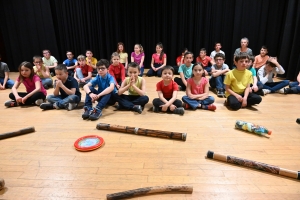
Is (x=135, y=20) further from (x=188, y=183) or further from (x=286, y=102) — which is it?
(x=188, y=183)

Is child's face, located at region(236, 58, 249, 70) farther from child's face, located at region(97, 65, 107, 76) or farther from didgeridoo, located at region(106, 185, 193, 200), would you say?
didgeridoo, located at region(106, 185, 193, 200)

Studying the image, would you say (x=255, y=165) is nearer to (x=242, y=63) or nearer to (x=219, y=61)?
(x=242, y=63)

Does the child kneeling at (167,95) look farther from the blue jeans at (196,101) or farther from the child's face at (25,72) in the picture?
the child's face at (25,72)

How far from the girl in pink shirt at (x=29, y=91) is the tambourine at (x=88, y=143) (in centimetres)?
174

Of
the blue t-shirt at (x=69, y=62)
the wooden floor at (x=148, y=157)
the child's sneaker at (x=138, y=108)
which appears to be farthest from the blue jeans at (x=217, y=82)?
the blue t-shirt at (x=69, y=62)

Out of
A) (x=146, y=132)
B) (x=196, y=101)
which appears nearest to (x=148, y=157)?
(x=146, y=132)

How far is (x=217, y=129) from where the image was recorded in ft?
8.89

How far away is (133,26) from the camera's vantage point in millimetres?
7141

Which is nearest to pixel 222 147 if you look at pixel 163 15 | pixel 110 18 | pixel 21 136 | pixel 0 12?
pixel 21 136

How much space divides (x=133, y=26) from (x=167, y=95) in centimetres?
454

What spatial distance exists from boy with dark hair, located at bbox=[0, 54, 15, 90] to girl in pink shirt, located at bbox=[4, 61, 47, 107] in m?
1.37

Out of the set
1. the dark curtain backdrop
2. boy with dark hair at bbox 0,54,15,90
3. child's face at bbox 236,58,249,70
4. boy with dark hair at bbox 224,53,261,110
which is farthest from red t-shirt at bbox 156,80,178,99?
the dark curtain backdrop

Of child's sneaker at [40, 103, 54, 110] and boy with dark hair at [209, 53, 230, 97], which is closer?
child's sneaker at [40, 103, 54, 110]

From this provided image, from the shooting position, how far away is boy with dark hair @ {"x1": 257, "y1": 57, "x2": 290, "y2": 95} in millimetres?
4145
